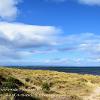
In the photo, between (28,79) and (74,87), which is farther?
(28,79)

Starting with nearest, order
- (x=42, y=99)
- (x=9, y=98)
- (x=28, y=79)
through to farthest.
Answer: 1. (x=9, y=98)
2. (x=42, y=99)
3. (x=28, y=79)

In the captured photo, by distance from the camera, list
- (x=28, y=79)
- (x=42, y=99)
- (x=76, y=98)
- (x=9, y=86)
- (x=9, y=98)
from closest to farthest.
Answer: (x=9, y=98), (x=42, y=99), (x=76, y=98), (x=9, y=86), (x=28, y=79)

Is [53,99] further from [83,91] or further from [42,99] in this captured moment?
[83,91]

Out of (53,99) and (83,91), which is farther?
(83,91)

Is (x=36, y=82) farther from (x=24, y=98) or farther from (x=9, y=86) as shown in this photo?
(x=24, y=98)

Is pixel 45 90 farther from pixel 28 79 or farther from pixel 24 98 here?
pixel 28 79

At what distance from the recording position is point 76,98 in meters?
38.0

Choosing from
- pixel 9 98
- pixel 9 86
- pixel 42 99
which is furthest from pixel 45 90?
pixel 9 98

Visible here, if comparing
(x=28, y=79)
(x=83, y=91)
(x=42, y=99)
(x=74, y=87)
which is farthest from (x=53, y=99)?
(x=28, y=79)

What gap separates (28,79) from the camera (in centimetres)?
5644

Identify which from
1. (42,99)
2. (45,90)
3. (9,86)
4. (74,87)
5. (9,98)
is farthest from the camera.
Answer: (74,87)

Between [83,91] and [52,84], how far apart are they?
772 centimetres

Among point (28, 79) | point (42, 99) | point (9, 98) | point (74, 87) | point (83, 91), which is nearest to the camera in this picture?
point (9, 98)

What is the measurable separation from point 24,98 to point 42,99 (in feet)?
7.36
